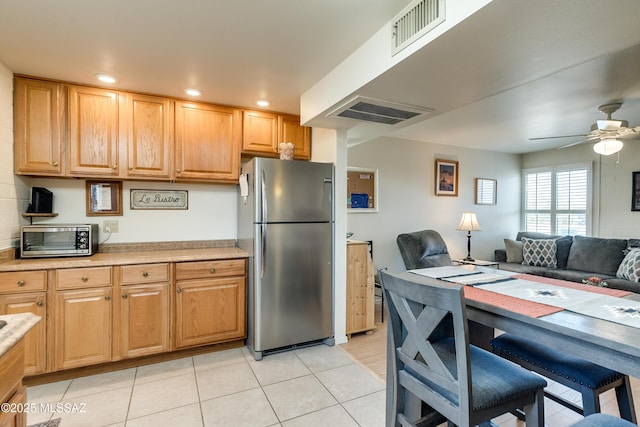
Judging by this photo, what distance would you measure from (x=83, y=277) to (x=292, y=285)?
1609 mm

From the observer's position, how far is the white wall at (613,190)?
438 centimetres

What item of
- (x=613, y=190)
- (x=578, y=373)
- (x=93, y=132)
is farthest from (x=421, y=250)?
(x=93, y=132)

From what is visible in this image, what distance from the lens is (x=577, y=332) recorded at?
3.36 ft

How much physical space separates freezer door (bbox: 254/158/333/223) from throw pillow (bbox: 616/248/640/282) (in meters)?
3.74

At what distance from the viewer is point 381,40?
5.92 feet

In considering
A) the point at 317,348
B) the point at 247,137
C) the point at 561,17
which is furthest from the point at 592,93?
the point at 317,348

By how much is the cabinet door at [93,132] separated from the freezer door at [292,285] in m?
1.44

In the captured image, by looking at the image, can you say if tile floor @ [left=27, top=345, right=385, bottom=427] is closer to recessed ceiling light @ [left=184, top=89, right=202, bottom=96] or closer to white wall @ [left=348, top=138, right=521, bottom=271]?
white wall @ [left=348, top=138, right=521, bottom=271]

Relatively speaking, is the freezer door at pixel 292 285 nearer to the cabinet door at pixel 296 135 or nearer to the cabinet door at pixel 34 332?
the cabinet door at pixel 296 135

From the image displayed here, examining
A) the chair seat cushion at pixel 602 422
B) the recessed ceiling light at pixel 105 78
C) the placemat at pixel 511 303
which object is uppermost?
the recessed ceiling light at pixel 105 78

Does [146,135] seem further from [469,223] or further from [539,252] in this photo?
[539,252]

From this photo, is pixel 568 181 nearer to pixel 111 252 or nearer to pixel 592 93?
pixel 592 93

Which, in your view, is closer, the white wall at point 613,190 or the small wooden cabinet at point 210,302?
the small wooden cabinet at point 210,302

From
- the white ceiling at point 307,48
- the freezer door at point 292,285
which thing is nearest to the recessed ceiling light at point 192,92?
the white ceiling at point 307,48
